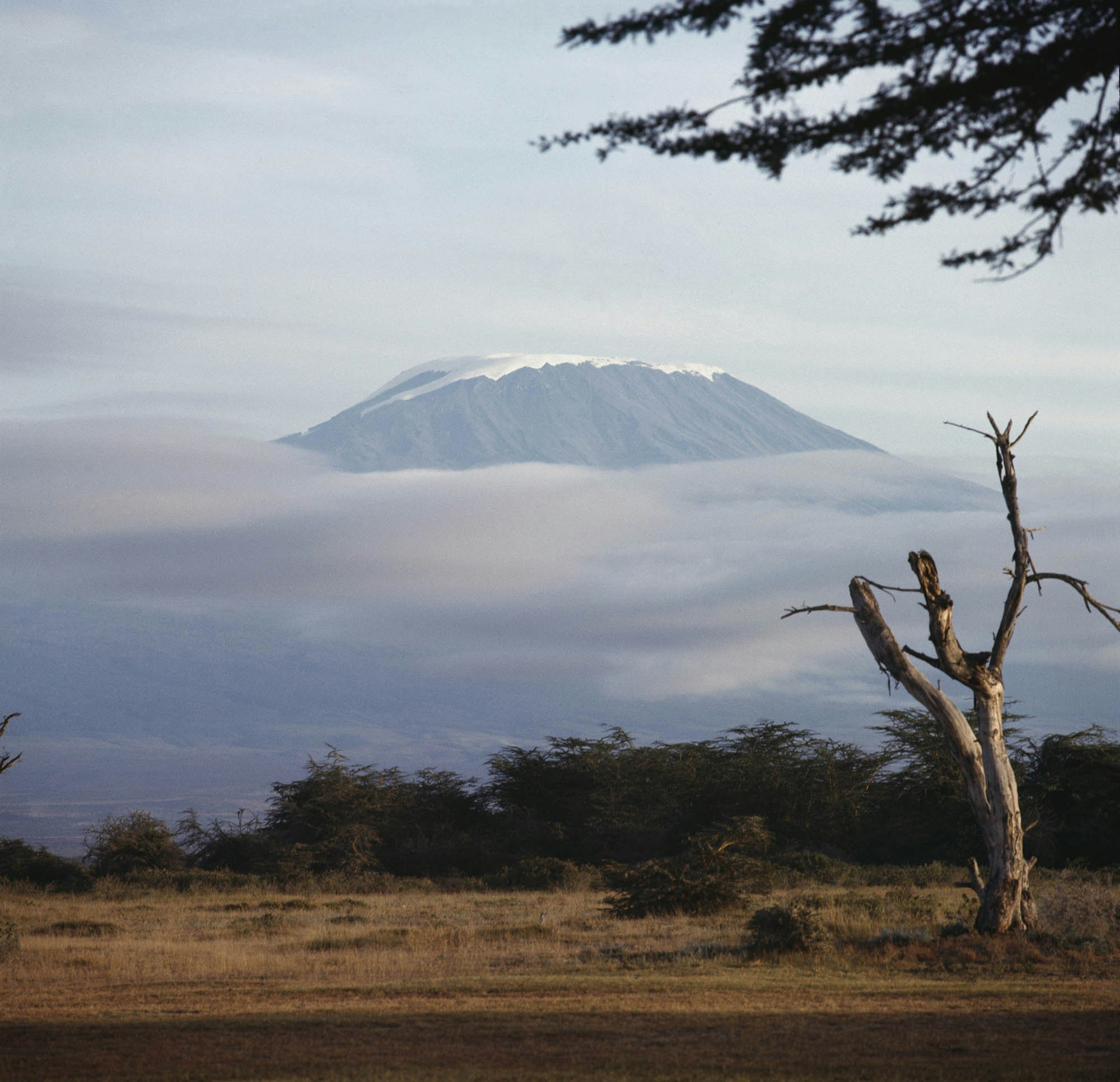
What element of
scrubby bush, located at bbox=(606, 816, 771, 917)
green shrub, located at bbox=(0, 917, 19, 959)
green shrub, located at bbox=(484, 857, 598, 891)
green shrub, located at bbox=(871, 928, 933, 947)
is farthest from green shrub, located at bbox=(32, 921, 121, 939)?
green shrub, located at bbox=(871, 928, 933, 947)

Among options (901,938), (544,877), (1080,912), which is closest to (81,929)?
(544,877)

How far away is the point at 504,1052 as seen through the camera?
34.4 feet

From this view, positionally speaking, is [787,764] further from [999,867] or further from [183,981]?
[183,981]

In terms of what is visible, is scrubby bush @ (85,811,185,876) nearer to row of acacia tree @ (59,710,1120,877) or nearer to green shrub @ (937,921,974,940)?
row of acacia tree @ (59,710,1120,877)

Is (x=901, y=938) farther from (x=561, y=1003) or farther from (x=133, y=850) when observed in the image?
(x=133, y=850)

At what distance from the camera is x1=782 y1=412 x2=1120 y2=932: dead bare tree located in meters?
16.5

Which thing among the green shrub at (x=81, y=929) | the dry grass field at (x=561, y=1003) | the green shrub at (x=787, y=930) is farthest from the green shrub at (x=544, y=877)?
the green shrub at (x=787, y=930)

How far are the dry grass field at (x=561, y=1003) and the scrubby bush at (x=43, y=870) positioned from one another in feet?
42.2

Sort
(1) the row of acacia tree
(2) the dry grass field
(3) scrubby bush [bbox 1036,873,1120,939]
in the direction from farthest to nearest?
(1) the row of acacia tree → (3) scrubby bush [bbox 1036,873,1120,939] → (2) the dry grass field

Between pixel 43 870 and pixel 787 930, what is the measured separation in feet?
85.3

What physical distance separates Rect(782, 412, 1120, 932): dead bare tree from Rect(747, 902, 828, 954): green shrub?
232 centimetres

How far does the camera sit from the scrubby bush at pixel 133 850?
3584 centimetres

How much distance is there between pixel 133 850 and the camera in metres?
36.2

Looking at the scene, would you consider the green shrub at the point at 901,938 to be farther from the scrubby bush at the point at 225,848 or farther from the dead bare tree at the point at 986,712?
the scrubby bush at the point at 225,848
